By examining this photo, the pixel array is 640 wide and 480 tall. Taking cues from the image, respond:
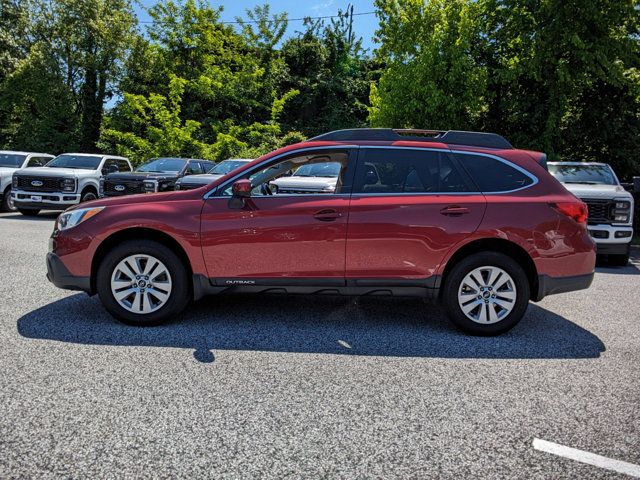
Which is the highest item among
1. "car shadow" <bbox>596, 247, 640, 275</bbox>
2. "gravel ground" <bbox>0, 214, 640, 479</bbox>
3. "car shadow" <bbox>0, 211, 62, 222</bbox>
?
"car shadow" <bbox>596, 247, 640, 275</bbox>

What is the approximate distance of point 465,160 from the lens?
5.23 m

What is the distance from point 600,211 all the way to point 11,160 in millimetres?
16089

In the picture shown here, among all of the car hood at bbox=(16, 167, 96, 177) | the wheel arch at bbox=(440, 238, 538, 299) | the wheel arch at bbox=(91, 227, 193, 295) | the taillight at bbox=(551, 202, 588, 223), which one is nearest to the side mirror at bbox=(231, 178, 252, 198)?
the wheel arch at bbox=(91, 227, 193, 295)

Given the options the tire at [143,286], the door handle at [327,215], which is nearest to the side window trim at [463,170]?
the door handle at [327,215]

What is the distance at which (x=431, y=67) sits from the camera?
1684cm

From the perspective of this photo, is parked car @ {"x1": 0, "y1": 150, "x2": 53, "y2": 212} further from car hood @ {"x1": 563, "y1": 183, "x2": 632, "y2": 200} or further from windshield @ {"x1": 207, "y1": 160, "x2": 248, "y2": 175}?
car hood @ {"x1": 563, "y1": 183, "x2": 632, "y2": 200}

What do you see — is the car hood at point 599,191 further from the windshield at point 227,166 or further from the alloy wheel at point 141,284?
the windshield at point 227,166

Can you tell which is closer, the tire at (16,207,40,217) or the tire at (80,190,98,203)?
the tire at (80,190,98,203)

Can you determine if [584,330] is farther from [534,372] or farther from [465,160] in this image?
[465,160]

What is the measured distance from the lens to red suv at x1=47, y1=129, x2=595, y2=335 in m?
5.02

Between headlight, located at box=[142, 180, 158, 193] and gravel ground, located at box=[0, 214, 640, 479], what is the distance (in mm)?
8856

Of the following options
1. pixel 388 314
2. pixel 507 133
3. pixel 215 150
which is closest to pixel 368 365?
pixel 388 314

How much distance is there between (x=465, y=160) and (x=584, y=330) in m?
2.07

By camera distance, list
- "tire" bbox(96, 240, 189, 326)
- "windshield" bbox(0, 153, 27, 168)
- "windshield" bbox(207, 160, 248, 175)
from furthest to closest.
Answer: "windshield" bbox(0, 153, 27, 168)
"windshield" bbox(207, 160, 248, 175)
"tire" bbox(96, 240, 189, 326)
